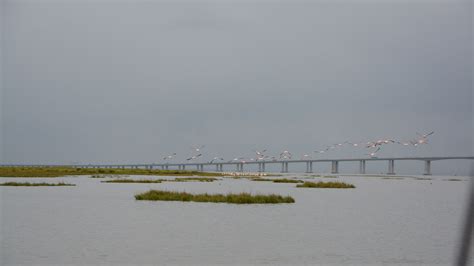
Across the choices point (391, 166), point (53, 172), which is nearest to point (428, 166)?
point (391, 166)

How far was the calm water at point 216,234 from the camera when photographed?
19672mm

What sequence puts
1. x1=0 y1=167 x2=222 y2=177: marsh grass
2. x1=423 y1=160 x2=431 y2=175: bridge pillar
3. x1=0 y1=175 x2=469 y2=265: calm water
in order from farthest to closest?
1. x1=423 y1=160 x2=431 y2=175: bridge pillar
2. x1=0 y1=167 x2=222 y2=177: marsh grass
3. x1=0 y1=175 x2=469 y2=265: calm water

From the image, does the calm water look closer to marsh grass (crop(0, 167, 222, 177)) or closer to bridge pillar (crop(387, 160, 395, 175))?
marsh grass (crop(0, 167, 222, 177))

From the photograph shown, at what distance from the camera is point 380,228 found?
3027 cm

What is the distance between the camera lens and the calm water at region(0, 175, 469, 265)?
19672 mm

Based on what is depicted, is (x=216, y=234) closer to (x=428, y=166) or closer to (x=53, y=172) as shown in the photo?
(x=53, y=172)

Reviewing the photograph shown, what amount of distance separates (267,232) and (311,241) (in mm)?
2809

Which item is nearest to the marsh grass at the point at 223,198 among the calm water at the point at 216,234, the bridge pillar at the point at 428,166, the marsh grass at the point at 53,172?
the calm water at the point at 216,234

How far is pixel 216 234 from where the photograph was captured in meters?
25.7

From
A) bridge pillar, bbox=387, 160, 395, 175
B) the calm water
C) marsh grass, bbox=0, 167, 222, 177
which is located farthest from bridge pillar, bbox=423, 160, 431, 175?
the calm water

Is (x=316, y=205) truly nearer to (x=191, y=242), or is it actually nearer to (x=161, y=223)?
(x=161, y=223)

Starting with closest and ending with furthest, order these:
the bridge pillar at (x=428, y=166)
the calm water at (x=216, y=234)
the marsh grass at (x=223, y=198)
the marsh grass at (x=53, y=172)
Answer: the calm water at (x=216, y=234), the marsh grass at (x=223, y=198), the marsh grass at (x=53, y=172), the bridge pillar at (x=428, y=166)

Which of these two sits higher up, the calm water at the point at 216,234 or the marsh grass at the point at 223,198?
the calm water at the point at 216,234

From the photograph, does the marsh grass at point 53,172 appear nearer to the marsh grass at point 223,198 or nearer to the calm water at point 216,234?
the marsh grass at point 223,198
